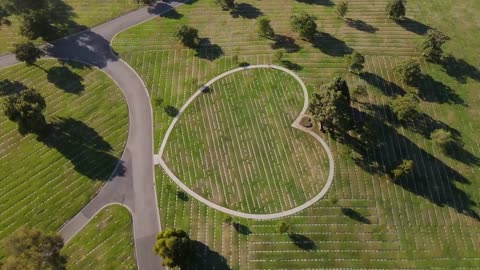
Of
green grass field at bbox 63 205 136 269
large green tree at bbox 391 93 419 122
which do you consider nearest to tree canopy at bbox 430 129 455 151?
large green tree at bbox 391 93 419 122

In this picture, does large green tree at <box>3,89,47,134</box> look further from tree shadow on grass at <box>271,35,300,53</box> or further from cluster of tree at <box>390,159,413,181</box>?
cluster of tree at <box>390,159,413,181</box>

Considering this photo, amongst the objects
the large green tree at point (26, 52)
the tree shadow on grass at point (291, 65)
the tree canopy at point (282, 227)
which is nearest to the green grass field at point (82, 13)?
the large green tree at point (26, 52)

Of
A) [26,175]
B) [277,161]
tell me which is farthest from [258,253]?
[26,175]

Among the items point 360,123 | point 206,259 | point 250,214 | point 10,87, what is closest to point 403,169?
point 360,123

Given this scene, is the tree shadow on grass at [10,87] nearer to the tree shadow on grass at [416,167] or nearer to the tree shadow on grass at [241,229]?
the tree shadow on grass at [241,229]

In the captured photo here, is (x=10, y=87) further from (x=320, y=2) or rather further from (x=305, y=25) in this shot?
(x=320, y=2)
